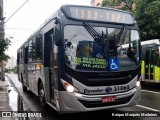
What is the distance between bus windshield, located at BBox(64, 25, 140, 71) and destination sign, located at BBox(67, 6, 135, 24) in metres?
0.32

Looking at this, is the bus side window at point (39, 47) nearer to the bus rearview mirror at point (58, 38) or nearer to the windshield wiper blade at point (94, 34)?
the bus rearview mirror at point (58, 38)

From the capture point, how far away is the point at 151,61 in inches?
722

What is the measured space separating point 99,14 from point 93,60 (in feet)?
4.58

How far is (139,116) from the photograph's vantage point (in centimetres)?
838

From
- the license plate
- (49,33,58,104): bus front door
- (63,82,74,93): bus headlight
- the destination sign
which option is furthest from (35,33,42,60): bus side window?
the license plate

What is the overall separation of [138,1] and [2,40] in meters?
15.4

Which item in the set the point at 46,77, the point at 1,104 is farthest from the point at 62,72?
the point at 1,104

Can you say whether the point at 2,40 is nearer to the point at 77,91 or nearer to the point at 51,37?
the point at 51,37

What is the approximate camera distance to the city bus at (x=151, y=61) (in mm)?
17594

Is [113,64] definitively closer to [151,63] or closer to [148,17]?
[151,63]

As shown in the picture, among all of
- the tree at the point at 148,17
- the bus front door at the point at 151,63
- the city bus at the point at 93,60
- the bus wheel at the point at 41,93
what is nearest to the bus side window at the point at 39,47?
the bus wheel at the point at 41,93

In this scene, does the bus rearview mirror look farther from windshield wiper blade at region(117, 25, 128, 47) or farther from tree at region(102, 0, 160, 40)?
tree at region(102, 0, 160, 40)

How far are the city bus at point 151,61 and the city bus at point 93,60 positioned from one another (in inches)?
379

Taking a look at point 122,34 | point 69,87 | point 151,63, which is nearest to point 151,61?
point 151,63
